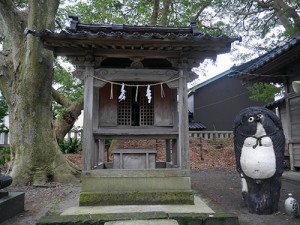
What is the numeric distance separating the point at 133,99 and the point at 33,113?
4051 mm

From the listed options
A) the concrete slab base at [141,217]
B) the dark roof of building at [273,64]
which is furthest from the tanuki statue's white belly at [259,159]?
the dark roof of building at [273,64]

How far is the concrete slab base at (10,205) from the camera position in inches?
198

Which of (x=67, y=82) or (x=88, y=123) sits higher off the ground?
(x=67, y=82)

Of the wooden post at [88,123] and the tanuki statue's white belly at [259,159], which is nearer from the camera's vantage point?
the tanuki statue's white belly at [259,159]

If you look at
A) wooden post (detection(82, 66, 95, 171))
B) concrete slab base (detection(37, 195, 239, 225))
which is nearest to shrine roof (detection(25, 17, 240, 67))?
wooden post (detection(82, 66, 95, 171))

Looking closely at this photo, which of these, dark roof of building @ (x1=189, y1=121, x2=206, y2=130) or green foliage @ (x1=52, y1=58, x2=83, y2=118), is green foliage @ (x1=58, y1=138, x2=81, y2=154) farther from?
dark roof of building @ (x1=189, y1=121, x2=206, y2=130)

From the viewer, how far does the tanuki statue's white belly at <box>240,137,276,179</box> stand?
5102mm

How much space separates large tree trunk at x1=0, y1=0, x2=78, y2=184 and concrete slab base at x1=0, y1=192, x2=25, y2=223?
301 centimetres

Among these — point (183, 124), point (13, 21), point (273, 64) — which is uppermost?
point (13, 21)

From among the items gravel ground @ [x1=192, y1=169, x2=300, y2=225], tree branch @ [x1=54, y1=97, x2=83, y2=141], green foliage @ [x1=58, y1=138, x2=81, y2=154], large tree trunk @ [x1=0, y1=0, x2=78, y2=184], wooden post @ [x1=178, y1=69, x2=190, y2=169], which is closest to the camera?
gravel ground @ [x1=192, y1=169, x2=300, y2=225]

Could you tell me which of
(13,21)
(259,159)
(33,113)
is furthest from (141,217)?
(13,21)

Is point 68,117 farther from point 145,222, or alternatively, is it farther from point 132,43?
point 145,222

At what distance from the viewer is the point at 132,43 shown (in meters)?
5.67

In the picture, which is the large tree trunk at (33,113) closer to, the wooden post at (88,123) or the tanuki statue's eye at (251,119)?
the wooden post at (88,123)
